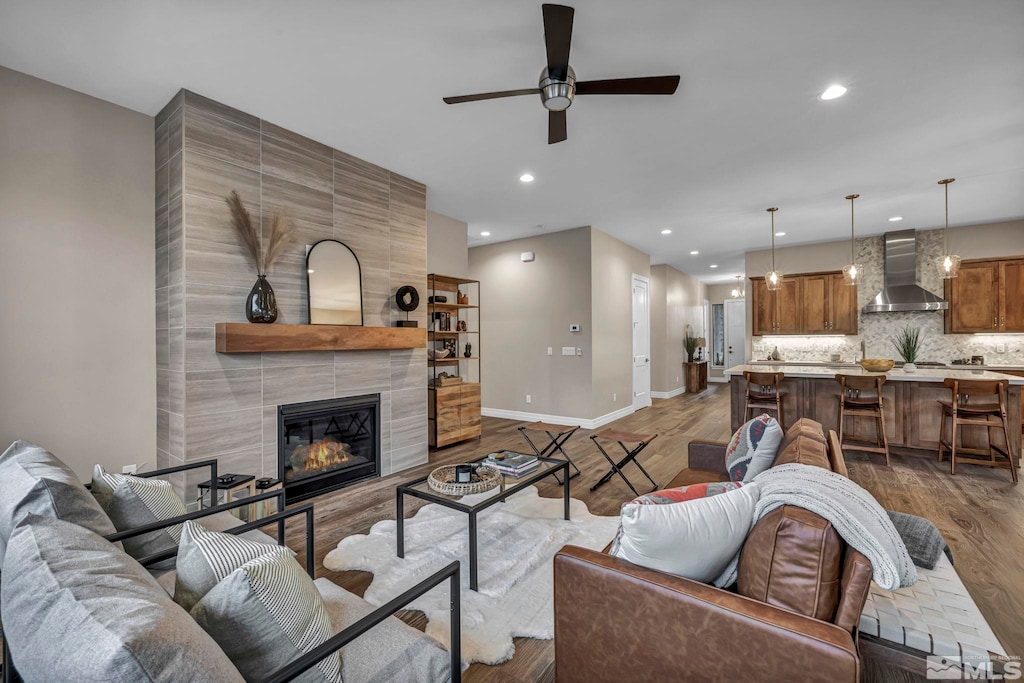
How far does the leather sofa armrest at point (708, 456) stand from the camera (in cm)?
293

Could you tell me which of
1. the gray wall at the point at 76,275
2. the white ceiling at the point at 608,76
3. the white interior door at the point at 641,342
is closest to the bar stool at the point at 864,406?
the white ceiling at the point at 608,76

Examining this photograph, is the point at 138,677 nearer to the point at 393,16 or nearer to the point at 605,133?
the point at 393,16

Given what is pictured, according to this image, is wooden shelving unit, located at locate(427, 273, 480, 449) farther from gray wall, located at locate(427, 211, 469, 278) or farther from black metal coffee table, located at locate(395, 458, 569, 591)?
black metal coffee table, located at locate(395, 458, 569, 591)

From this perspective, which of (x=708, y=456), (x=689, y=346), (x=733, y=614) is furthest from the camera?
(x=689, y=346)

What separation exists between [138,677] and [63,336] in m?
3.15

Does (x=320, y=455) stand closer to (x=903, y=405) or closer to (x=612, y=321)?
(x=612, y=321)

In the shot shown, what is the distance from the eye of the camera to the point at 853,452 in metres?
4.95

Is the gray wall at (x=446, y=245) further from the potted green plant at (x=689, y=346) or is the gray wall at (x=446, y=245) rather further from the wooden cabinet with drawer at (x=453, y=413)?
the potted green plant at (x=689, y=346)

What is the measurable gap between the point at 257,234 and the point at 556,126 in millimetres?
2224

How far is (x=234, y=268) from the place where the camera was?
10.2 ft

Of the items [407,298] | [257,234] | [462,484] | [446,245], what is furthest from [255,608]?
[446,245]

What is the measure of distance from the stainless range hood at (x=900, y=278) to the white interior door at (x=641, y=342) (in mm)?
3172

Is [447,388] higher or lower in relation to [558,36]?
lower

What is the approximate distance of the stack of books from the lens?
274cm
